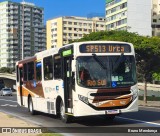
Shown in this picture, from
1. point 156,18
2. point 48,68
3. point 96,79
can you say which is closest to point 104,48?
point 96,79

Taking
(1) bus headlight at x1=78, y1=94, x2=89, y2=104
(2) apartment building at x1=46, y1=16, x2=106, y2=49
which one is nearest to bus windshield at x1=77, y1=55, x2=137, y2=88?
(1) bus headlight at x1=78, y1=94, x2=89, y2=104

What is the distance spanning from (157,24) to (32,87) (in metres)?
115

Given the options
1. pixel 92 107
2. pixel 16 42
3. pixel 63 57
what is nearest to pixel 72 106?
pixel 92 107

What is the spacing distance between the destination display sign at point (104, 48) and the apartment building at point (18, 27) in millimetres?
114276

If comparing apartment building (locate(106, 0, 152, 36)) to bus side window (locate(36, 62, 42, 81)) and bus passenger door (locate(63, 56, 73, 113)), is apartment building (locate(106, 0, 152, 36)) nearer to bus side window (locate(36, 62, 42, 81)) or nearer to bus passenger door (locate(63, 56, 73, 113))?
bus side window (locate(36, 62, 42, 81))

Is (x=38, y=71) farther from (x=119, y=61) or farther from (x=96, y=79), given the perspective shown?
(x=119, y=61)

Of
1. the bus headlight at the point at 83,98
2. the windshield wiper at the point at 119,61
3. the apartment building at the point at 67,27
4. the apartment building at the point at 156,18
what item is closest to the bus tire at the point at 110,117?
the bus headlight at the point at 83,98

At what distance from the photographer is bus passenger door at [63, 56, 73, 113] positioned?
1600 cm

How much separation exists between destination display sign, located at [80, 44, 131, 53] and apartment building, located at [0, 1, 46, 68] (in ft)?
375

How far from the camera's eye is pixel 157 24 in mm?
133125

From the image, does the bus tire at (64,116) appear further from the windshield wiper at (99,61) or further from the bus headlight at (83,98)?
the windshield wiper at (99,61)

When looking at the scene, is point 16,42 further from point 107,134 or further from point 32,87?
point 107,134

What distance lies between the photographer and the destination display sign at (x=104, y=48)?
619 inches

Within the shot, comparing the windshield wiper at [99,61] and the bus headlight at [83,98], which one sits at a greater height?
the windshield wiper at [99,61]
